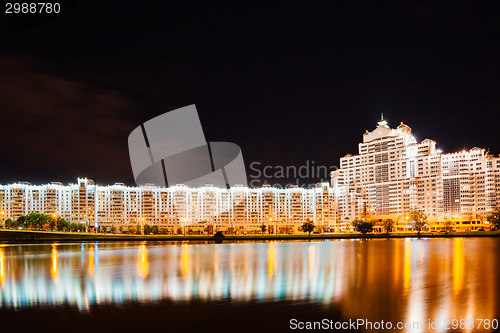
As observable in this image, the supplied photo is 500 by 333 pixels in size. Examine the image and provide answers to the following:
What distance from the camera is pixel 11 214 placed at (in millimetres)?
114562

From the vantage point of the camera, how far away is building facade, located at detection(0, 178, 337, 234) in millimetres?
115875

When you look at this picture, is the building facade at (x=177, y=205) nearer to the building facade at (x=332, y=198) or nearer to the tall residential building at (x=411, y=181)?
the building facade at (x=332, y=198)

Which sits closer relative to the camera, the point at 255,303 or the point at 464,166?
the point at 255,303

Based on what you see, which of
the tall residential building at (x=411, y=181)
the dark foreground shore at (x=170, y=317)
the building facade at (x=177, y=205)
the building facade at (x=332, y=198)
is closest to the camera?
the dark foreground shore at (x=170, y=317)

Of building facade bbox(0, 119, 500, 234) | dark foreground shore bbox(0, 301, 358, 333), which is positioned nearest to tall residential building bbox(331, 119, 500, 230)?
building facade bbox(0, 119, 500, 234)

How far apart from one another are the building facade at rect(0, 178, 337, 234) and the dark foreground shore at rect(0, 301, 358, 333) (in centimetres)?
10016

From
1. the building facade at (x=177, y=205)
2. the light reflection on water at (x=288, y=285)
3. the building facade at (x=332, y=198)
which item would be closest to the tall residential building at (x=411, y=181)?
the building facade at (x=332, y=198)

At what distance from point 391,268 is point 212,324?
453 inches

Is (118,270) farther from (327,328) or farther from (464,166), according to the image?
(464,166)

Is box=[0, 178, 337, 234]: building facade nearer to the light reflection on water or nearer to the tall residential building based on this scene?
the tall residential building

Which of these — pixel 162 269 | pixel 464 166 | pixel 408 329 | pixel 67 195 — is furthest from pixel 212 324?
pixel 67 195

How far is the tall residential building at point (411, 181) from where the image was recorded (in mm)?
105125

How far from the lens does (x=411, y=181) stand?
378 feet

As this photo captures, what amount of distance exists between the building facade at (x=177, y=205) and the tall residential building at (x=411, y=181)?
9.01 meters
